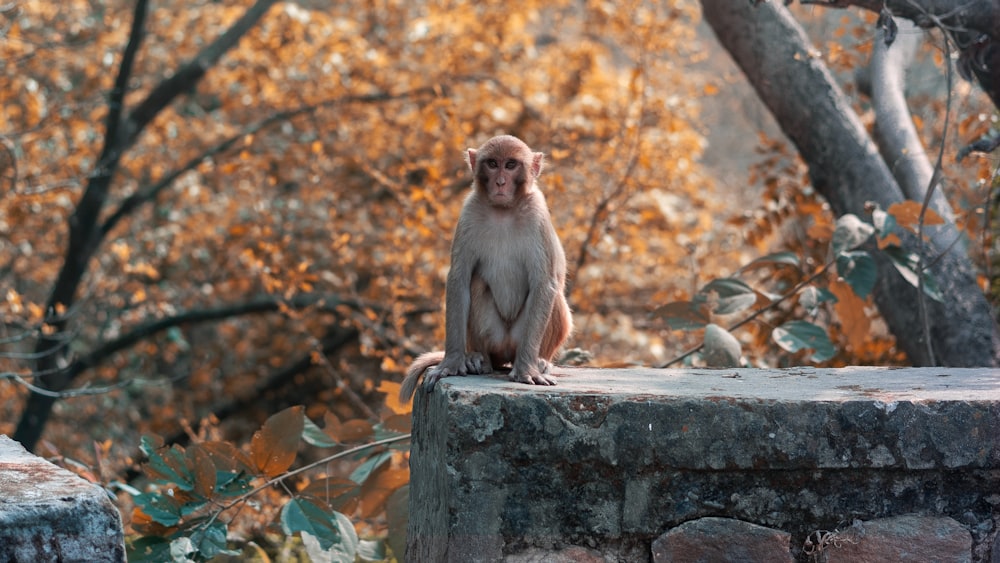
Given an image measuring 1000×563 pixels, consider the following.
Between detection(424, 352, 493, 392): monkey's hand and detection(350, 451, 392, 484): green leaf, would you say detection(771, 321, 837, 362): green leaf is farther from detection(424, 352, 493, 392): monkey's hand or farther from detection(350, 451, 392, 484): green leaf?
detection(350, 451, 392, 484): green leaf

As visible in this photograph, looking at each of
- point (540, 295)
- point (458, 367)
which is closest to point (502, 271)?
point (540, 295)

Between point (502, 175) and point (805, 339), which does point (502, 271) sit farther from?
point (805, 339)

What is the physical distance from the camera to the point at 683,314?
4.92 metres

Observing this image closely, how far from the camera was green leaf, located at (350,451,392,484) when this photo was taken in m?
4.45

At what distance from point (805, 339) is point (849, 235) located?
20.3 inches

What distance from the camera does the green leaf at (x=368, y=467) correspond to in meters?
4.45

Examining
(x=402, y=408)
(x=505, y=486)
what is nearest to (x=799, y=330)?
(x=402, y=408)

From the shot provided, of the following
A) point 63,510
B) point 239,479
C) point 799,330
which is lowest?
point 239,479

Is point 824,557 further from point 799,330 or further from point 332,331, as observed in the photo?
point 332,331

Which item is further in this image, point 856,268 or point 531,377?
point 856,268

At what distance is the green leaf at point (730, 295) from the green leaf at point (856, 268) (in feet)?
1.34

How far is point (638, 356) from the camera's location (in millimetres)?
8531

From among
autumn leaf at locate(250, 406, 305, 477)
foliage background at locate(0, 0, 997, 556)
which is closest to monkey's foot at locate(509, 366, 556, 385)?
autumn leaf at locate(250, 406, 305, 477)

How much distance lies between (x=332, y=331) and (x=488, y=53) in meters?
3.31
